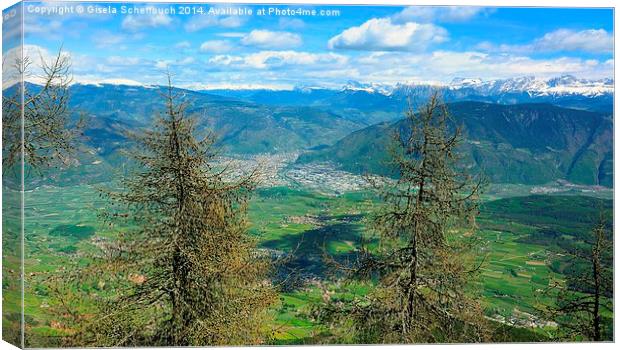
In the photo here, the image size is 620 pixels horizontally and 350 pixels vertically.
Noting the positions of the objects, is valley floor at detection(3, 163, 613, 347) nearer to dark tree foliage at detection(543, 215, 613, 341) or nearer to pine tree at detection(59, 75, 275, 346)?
dark tree foliage at detection(543, 215, 613, 341)

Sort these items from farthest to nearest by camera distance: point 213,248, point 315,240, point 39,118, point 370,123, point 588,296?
point 370,123 < point 315,240 < point 588,296 < point 39,118 < point 213,248

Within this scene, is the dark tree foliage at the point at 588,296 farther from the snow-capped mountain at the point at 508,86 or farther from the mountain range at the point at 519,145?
the snow-capped mountain at the point at 508,86

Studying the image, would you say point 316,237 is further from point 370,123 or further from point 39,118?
point 39,118

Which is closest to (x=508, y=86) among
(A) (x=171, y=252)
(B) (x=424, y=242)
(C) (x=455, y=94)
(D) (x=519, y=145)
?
(C) (x=455, y=94)

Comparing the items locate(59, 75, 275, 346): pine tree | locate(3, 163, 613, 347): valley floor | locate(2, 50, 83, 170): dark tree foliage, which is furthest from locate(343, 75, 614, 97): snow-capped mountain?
locate(2, 50, 83, 170): dark tree foliage

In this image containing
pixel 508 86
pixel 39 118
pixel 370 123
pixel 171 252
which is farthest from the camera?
pixel 370 123

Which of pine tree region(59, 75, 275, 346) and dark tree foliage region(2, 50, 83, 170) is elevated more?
dark tree foliage region(2, 50, 83, 170)
